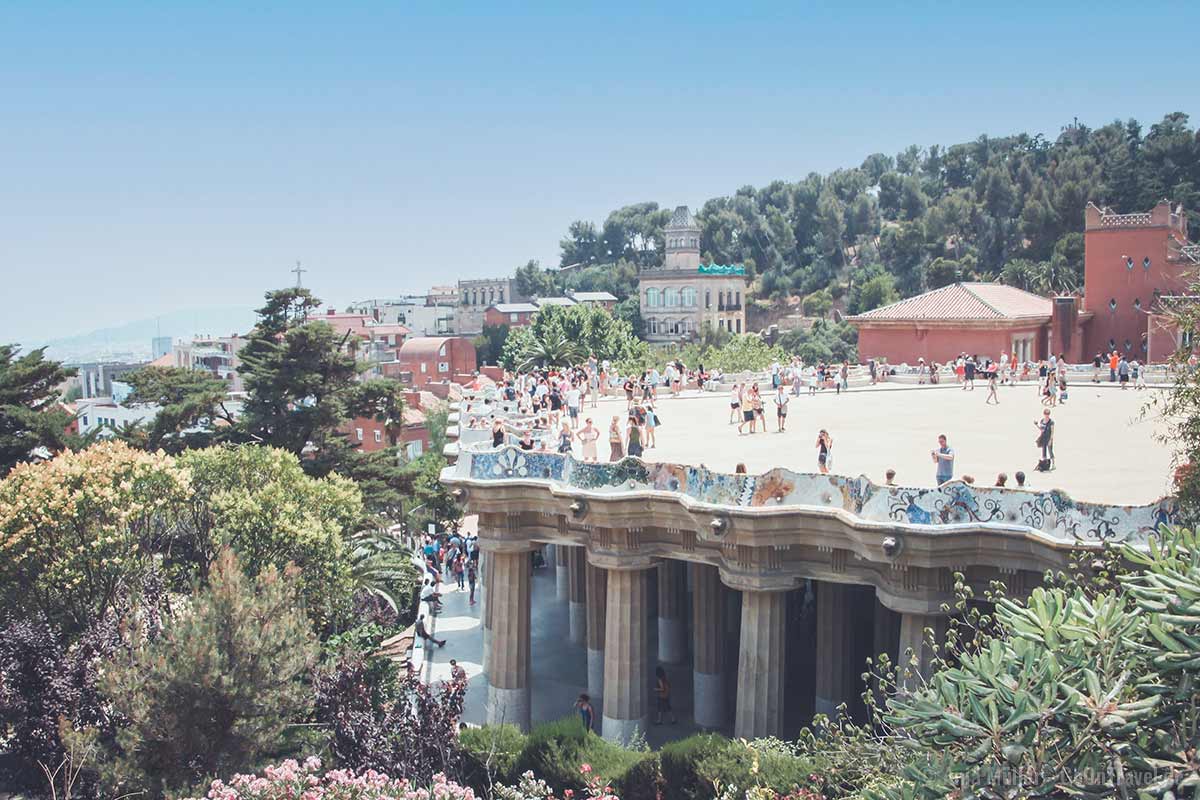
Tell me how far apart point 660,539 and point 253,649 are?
8760 millimetres

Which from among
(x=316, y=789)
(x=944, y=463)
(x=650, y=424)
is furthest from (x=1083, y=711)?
(x=650, y=424)

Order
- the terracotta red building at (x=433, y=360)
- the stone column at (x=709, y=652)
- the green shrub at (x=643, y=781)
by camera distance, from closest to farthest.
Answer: the green shrub at (x=643, y=781) < the stone column at (x=709, y=652) < the terracotta red building at (x=433, y=360)

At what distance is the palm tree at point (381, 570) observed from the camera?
36.3 m

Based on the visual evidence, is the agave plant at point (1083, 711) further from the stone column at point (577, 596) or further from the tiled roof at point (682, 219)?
the tiled roof at point (682, 219)

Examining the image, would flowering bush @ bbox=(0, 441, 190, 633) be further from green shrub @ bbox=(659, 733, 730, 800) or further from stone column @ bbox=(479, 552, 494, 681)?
green shrub @ bbox=(659, 733, 730, 800)

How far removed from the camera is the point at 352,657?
79.5 feet

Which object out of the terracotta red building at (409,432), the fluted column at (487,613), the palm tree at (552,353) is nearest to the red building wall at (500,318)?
the terracotta red building at (409,432)

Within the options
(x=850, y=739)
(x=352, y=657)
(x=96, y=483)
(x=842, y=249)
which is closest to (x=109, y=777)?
(x=352, y=657)

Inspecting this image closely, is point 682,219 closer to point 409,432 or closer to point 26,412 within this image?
point 409,432

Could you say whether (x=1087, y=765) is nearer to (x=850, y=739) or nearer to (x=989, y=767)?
(x=989, y=767)

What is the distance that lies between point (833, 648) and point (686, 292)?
5307 inches

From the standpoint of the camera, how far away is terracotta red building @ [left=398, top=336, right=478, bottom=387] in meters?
132

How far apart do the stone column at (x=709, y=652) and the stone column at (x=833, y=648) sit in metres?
2.84

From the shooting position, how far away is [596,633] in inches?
1166
